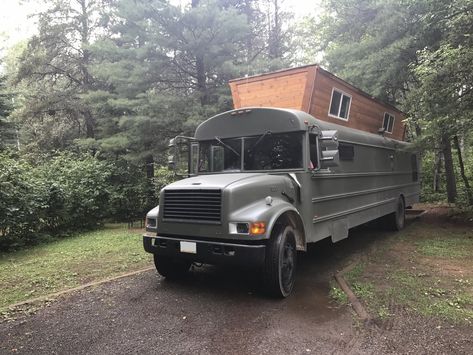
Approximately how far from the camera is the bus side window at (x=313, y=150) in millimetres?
5215

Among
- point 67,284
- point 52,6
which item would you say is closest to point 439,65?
point 67,284

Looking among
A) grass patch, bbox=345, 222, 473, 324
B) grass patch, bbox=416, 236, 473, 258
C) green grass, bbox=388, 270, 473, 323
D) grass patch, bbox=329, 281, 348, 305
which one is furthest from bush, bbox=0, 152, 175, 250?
grass patch, bbox=416, 236, 473, 258

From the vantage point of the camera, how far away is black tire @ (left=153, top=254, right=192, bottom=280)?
5.23 m

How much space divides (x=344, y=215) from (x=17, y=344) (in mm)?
5107

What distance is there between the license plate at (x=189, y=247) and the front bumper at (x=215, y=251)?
28 millimetres

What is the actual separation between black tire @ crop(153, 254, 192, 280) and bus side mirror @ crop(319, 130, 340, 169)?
8.09 feet

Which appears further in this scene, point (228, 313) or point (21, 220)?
point (21, 220)

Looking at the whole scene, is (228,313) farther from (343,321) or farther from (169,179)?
(169,179)

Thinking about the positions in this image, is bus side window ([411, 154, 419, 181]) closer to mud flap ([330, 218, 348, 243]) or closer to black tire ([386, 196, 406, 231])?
black tire ([386, 196, 406, 231])

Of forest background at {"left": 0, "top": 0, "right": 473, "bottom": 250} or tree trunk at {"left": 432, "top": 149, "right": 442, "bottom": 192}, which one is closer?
forest background at {"left": 0, "top": 0, "right": 473, "bottom": 250}

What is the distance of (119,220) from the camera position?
12.7m

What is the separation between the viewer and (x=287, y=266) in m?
4.68

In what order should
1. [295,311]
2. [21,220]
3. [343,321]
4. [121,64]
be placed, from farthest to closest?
[121,64] → [21,220] → [295,311] → [343,321]

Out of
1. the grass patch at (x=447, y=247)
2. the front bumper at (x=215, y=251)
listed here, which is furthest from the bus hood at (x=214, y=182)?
the grass patch at (x=447, y=247)
